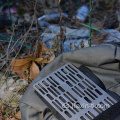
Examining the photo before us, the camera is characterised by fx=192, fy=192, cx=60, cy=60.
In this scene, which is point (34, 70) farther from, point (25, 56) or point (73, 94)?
point (73, 94)

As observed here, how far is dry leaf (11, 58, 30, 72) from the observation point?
6.26 feet

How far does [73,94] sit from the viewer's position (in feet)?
4.34

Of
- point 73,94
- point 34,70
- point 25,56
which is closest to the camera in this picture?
point 73,94

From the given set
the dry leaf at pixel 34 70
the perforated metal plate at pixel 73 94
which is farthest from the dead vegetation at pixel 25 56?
the perforated metal plate at pixel 73 94

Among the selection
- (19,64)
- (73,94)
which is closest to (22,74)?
(19,64)

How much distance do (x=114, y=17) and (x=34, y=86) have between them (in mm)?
2162

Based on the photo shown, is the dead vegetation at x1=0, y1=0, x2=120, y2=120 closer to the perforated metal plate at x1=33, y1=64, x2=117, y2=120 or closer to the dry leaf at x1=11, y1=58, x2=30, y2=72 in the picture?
the dry leaf at x1=11, y1=58, x2=30, y2=72

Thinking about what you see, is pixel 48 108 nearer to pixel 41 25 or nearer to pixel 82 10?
pixel 41 25

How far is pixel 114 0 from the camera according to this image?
4055mm

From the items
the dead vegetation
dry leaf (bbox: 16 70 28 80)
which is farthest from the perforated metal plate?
dry leaf (bbox: 16 70 28 80)

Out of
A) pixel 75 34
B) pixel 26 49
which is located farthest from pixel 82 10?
pixel 26 49

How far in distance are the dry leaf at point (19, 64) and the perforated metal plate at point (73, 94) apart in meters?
0.53

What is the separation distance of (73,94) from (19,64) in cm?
79

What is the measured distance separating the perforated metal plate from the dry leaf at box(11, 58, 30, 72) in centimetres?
53
